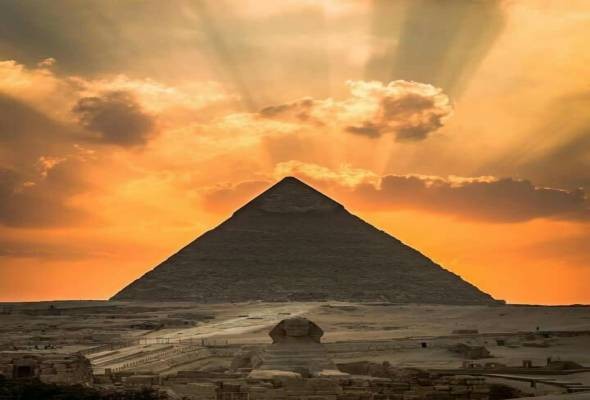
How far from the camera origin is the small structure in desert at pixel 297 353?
1917cm

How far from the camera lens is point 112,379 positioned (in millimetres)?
17844

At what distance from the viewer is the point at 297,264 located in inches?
5404

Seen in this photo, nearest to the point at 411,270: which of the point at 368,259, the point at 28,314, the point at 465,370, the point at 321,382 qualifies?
the point at 368,259

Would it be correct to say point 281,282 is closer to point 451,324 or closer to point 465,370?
point 451,324

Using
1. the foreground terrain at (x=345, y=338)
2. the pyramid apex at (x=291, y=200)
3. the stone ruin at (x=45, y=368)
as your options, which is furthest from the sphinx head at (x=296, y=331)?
the pyramid apex at (x=291, y=200)

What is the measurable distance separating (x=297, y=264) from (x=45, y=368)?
122m

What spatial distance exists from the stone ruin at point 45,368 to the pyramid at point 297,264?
107 m

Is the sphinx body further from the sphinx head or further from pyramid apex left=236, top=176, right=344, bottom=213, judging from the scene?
pyramid apex left=236, top=176, right=344, bottom=213

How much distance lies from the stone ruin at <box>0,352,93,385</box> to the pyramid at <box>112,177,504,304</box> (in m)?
107

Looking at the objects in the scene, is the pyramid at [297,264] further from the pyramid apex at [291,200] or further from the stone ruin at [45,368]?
the stone ruin at [45,368]

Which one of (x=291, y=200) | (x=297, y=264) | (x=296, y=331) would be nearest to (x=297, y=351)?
(x=296, y=331)

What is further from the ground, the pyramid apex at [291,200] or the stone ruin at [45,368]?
the pyramid apex at [291,200]

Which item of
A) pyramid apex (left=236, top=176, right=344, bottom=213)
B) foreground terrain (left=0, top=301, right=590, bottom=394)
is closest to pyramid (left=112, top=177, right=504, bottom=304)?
pyramid apex (left=236, top=176, right=344, bottom=213)

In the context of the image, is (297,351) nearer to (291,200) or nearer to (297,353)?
(297,353)
